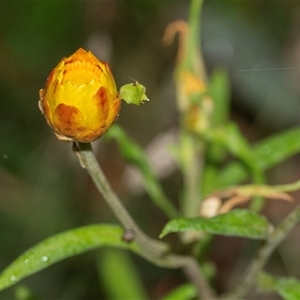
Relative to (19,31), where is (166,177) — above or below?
below

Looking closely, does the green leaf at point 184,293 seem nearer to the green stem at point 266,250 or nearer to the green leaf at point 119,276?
the green stem at point 266,250

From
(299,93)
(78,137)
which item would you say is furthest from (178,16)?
(78,137)

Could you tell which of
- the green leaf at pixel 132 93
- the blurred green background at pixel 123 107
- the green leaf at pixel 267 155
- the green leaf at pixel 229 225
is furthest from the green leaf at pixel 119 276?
the green leaf at pixel 132 93

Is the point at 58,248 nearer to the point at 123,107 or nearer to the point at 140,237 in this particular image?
the point at 140,237

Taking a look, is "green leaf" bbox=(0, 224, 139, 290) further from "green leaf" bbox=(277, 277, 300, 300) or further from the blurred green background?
the blurred green background

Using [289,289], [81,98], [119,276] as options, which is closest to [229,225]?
[289,289]

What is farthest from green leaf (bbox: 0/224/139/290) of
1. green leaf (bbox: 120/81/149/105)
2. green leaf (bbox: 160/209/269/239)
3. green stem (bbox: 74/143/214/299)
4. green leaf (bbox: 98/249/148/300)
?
green leaf (bbox: 98/249/148/300)

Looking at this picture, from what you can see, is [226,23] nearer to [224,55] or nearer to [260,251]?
[224,55]
